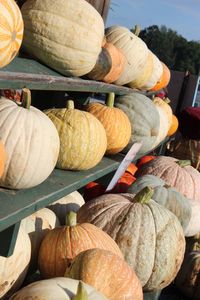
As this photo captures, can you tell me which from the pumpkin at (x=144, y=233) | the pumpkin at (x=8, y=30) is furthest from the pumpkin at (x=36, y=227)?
the pumpkin at (x=8, y=30)

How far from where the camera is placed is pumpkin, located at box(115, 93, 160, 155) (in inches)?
141

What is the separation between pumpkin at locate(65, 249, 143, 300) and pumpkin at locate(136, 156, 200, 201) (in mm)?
1992

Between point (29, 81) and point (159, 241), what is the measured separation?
43.2 inches

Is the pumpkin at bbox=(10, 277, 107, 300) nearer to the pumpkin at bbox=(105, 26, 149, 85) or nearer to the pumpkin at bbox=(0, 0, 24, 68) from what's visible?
the pumpkin at bbox=(0, 0, 24, 68)

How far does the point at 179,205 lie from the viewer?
311cm

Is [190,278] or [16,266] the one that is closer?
[16,266]

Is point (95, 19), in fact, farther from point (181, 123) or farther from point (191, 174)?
point (181, 123)

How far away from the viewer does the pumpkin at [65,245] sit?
2012 millimetres

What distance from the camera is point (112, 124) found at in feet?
9.98

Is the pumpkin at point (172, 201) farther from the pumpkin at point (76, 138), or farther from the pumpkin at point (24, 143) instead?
the pumpkin at point (24, 143)

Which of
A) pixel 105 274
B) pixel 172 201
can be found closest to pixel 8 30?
pixel 105 274

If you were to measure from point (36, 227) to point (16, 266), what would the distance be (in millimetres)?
335

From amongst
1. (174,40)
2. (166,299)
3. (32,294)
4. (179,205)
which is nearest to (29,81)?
(32,294)

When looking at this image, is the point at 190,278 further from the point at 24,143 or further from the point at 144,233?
the point at 24,143
